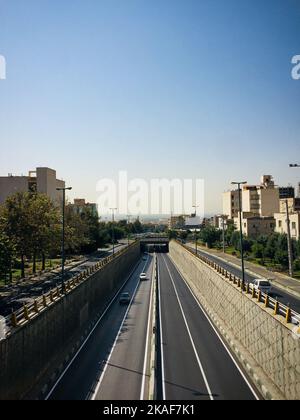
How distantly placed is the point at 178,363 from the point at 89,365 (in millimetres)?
5498

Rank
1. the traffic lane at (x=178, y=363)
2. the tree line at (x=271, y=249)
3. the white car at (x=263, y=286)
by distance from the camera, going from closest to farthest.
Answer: the traffic lane at (x=178, y=363)
the white car at (x=263, y=286)
the tree line at (x=271, y=249)

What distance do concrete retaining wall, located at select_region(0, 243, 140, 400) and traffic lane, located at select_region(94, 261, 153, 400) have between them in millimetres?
3311

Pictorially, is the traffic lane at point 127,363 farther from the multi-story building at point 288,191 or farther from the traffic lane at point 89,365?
the multi-story building at point 288,191

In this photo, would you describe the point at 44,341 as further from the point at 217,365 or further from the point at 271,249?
the point at 271,249

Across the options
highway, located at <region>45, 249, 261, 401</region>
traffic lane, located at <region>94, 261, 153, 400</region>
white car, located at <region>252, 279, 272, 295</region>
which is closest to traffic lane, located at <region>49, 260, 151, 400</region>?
highway, located at <region>45, 249, 261, 401</region>

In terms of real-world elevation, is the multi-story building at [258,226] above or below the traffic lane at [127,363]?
above

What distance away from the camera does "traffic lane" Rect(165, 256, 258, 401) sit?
19.5m

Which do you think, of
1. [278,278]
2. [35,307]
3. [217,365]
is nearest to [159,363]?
[217,365]

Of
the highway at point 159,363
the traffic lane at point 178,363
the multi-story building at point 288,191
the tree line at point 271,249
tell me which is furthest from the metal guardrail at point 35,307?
the multi-story building at point 288,191

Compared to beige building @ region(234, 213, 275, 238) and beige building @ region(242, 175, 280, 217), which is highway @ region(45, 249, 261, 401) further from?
beige building @ region(242, 175, 280, 217)

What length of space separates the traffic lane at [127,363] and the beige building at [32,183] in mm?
66490

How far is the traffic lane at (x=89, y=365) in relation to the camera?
2003 cm

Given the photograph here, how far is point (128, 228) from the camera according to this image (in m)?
188

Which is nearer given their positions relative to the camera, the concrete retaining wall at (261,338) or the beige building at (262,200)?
the concrete retaining wall at (261,338)
